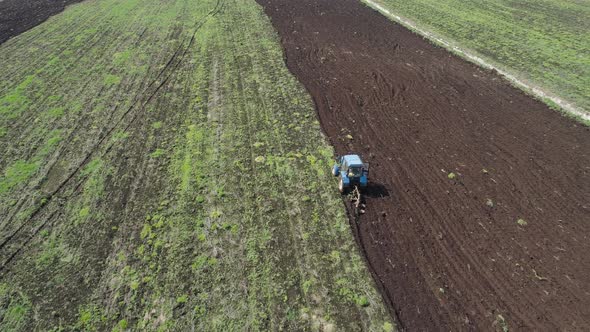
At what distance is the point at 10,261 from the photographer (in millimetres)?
12977

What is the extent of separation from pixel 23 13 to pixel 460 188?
4398 cm

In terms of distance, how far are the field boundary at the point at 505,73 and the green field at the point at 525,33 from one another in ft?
1.51

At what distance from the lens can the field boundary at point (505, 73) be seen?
823 inches

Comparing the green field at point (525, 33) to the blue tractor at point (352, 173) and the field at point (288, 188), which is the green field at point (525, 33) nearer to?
the field at point (288, 188)

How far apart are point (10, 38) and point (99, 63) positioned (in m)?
12.4

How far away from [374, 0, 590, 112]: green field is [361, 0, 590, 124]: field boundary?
1.51 feet

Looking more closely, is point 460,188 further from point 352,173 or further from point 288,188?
point 288,188

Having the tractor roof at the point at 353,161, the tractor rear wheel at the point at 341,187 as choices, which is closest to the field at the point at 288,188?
the tractor rear wheel at the point at 341,187

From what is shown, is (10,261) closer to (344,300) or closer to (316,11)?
(344,300)

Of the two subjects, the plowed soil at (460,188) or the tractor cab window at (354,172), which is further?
the tractor cab window at (354,172)

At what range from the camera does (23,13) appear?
38.2 meters

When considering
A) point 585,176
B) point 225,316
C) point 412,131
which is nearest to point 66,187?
point 225,316

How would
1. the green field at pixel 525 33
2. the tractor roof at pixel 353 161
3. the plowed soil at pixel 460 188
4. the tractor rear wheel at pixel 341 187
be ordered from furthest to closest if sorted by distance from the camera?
the green field at pixel 525 33 → the tractor rear wheel at pixel 341 187 → the tractor roof at pixel 353 161 → the plowed soil at pixel 460 188

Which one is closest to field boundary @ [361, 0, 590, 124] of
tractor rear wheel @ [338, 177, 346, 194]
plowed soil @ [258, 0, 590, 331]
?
plowed soil @ [258, 0, 590, 331]
